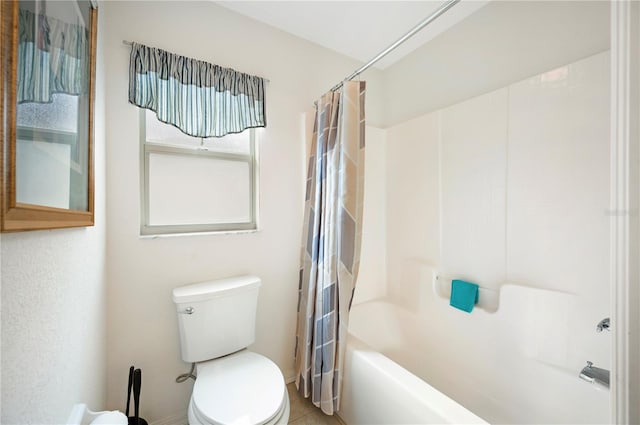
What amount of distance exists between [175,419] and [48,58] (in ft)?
5.79

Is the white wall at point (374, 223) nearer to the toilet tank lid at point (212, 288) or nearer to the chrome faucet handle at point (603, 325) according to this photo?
the toilet tank lid at point (212, 288)

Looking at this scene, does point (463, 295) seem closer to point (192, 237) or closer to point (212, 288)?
point (212, 288)

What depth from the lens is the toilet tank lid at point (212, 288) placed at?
127 centimetres

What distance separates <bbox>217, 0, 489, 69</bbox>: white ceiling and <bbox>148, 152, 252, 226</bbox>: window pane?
0.98 metres

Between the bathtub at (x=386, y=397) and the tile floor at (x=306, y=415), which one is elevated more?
the bathtub at (x=386, y=397)

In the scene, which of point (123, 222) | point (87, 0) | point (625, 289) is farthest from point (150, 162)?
point (625, 289)

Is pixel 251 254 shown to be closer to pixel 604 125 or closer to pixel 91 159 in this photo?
pixel 91 159

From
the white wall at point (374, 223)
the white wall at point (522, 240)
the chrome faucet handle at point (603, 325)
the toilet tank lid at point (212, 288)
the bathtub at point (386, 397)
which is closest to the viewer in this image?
the bathtub at point (386, 397)

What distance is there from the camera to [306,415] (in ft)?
4.90

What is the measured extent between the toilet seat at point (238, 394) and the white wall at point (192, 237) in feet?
1.18


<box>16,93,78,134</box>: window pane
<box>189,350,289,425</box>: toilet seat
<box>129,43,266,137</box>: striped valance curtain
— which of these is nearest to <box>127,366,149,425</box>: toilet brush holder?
<box>189,350,289,425</box>: toilet seat

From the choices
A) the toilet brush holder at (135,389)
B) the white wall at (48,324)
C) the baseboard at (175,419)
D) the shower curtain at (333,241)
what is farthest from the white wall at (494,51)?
the baseboard at (175,419)

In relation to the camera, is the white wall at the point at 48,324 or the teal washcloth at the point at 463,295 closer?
the white wall at the point at 48,324

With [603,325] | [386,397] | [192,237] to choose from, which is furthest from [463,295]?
[192,237]
